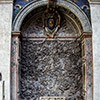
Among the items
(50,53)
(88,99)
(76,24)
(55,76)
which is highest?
(76,24)

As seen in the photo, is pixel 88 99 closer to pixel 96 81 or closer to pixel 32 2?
pixel 96 81

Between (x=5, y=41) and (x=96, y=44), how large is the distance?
210 centimetres

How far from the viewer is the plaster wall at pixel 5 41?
7.42 meters

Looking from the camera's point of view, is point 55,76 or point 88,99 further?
point 55,76

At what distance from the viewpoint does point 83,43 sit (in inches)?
313

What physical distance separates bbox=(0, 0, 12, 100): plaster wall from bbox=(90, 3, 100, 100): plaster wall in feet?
6.41

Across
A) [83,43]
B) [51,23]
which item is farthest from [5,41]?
[83,43]

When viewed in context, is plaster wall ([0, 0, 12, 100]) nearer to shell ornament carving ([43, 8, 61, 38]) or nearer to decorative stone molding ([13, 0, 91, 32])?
decorative stone molding ([13, 0, 91, 32])

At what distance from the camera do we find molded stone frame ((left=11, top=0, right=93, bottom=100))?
7613 mm

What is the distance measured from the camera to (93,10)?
7.69m

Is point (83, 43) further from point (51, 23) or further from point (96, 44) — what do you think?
point (51, 23)

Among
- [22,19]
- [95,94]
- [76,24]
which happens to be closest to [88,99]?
[95,94]

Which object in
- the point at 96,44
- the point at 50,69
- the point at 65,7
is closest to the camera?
the point at 96,44

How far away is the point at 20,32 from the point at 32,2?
0.78 m
